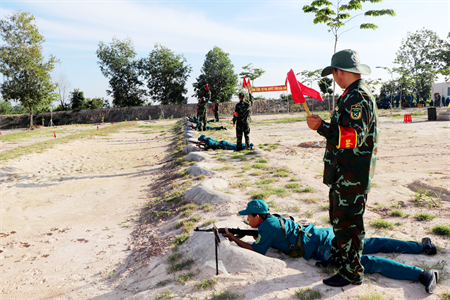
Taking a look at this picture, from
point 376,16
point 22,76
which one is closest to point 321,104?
point 376,16

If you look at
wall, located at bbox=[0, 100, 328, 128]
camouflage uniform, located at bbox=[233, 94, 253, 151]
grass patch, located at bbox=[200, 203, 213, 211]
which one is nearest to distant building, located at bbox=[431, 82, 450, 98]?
wall, located at bbox=[0, 100, 328, 128]

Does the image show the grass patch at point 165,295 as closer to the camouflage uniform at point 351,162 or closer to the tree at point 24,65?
the camouflage uniform at point 351,162

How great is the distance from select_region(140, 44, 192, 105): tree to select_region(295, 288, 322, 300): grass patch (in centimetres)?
4580

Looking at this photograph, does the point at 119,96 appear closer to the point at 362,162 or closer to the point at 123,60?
the point at 123,60

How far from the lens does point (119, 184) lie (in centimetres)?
874

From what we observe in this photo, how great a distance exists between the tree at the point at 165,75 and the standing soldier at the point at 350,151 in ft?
150

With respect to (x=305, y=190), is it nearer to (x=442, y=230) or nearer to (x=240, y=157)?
(x=442, y=230)

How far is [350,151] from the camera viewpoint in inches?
103

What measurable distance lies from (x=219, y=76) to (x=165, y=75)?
26.9 feet

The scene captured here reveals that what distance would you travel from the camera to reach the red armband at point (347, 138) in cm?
242

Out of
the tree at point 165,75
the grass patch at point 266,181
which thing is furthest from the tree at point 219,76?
the grass patch at point 266,181

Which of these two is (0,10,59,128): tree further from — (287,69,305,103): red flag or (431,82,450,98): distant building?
(431,82,450,98): distant building

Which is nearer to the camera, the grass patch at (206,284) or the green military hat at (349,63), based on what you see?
the green military hat at (349,63)

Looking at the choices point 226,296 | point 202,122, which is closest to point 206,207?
point 226,296
